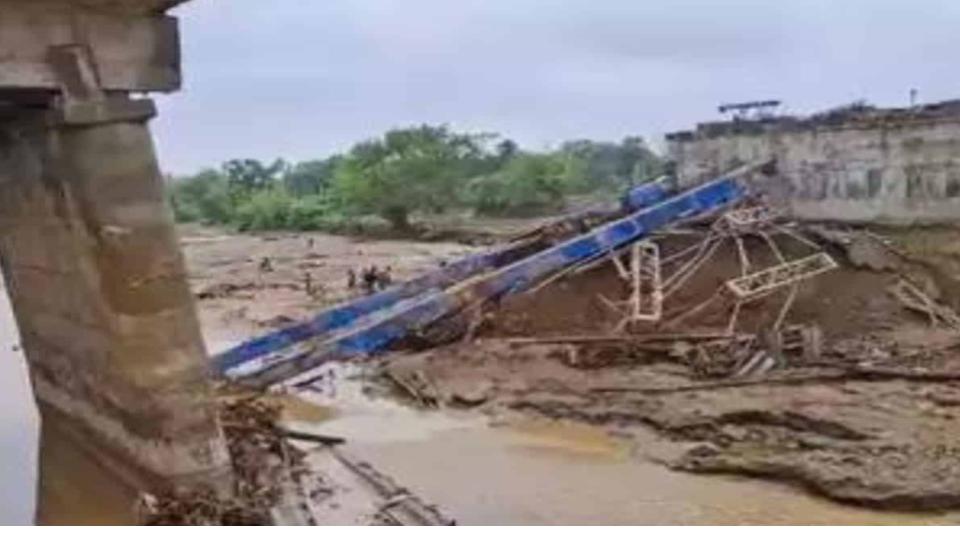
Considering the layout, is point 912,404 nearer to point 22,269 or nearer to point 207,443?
point 207,443

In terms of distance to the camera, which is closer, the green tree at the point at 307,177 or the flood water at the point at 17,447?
the flood water at the point at 17,447

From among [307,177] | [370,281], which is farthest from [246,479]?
[307,177]

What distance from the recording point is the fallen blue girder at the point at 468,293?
9914 millimetres

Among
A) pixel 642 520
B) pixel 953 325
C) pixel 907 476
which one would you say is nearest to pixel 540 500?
pixel 642 520

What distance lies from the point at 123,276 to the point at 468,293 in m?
5.40

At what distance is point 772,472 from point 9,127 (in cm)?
429

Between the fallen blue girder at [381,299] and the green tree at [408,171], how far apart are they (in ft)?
60.3

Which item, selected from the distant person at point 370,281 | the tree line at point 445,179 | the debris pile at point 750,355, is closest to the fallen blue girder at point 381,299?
the debris pile at point 750,355

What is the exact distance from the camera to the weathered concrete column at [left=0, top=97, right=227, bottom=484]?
5945mm

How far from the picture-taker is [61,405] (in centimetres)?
698

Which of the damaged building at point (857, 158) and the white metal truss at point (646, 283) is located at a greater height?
the damaged building at point (857, 158)

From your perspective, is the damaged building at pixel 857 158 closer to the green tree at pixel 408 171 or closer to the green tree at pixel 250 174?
the green tree at pixel 408 171

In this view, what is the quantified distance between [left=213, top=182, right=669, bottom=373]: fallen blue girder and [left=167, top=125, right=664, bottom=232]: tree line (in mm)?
14811

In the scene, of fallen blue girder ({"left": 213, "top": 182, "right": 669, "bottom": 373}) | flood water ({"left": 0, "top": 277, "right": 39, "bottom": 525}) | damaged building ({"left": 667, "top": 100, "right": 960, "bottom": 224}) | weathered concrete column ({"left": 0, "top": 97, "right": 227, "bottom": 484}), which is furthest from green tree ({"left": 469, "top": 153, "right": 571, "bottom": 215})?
weathered concrete column ({"left": 0, "top": 97, "right": 227, "bottom": 484})
